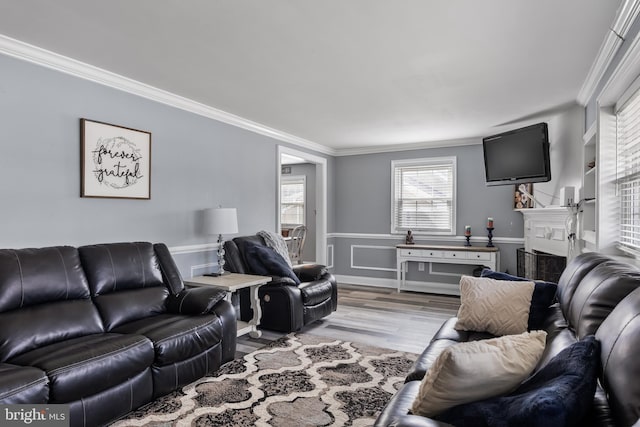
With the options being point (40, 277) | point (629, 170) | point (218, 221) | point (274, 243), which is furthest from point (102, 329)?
point (629, 170)

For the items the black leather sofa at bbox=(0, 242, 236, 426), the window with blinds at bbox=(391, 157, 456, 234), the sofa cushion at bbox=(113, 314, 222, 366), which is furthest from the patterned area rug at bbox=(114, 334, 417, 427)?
the window with blinds at bbox=(391, 157, 456, 234)

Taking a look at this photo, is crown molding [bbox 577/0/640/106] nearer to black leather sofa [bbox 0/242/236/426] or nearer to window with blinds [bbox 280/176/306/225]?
black leather sofa [bbox 0/242/236/426]

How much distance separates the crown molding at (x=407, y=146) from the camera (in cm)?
584

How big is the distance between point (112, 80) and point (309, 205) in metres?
5.22

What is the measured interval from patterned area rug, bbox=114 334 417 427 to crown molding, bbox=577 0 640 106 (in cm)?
265

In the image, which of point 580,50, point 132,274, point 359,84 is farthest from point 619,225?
point 132,274

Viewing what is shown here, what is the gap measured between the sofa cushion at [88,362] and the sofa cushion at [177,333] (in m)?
0.09

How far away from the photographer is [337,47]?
8.67 ft

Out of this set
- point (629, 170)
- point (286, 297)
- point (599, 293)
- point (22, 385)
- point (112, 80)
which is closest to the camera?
point (599, 293)

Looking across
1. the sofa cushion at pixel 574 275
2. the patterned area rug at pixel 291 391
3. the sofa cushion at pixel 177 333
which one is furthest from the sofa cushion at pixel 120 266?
the sofa cushion at pixel 574 275

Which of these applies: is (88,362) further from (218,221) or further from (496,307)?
(496,307)

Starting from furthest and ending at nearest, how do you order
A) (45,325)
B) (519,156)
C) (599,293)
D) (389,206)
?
(389,206), (519,156), (45,325), (599,293)

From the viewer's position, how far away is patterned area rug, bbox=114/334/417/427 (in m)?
2.30

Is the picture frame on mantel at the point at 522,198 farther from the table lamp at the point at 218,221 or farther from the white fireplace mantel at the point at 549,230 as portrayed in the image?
the table lamp at the point at 218,221
